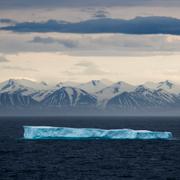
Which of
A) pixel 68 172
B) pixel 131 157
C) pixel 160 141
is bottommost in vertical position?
pixel 160 141

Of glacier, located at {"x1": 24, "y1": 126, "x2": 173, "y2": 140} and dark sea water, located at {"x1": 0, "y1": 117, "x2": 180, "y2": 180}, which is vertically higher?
dark sea water, located at {"x1": 0, "y1": 117, "x2": 180, "y2": 180}

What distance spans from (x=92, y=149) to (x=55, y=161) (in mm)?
18675

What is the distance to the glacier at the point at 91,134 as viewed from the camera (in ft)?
396

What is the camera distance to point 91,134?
126812 mm

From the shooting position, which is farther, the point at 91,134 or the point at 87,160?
the point at 91,134

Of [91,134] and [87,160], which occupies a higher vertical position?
[87,160]

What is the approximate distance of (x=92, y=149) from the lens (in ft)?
343

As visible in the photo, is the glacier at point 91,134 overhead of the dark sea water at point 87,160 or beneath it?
beneath

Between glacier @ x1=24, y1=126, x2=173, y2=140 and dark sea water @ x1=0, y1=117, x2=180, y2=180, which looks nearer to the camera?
dark sea water @ x1=0, y1=117, x2=180, y2=180

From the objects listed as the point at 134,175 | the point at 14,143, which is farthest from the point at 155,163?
the point at 14,143

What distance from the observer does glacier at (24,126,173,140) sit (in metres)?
121

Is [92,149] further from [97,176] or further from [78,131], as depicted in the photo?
[97,176]

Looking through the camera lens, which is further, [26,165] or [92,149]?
[92,149]

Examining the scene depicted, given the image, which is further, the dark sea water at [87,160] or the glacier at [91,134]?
the glacier at [91,134]
